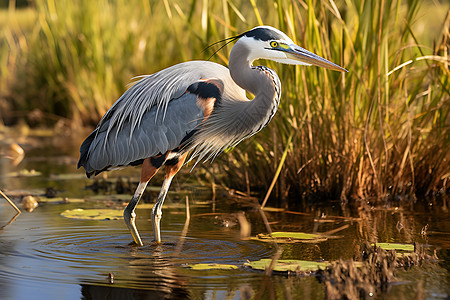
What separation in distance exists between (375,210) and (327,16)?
5.29 ft

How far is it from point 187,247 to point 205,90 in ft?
3.49

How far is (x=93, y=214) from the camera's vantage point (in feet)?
18.7

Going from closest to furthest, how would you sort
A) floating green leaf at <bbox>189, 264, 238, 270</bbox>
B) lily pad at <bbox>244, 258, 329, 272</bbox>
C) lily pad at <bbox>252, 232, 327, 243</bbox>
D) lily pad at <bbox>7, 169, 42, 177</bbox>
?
1. lily pad at <bbox>244, 258, 329, 272</bbox>
2. floating green leaf at <bbox>189, 264, 238, 270</bbox>
3. lily pad at <bbox>252, 232, 327, 243</bbox>
4. lily pad at <bbox>7, 169, 42, 177</bbox>

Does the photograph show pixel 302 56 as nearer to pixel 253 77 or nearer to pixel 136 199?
pixel 253 77

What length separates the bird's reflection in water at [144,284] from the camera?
362cm

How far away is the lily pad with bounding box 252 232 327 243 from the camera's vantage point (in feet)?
15.7

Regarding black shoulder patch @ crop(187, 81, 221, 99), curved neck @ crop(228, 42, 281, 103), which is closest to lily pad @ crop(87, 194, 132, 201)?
black shoulder patch @ crop(187, 81, 221, 99)

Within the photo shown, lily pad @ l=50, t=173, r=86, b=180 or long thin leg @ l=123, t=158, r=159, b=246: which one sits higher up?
lily pad @ l=50, t=173, r=86, b=180

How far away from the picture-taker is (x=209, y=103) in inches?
195

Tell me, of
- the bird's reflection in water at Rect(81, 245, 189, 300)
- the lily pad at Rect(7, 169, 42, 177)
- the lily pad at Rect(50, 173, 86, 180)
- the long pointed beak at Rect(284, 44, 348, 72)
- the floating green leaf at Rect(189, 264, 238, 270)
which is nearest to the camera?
the bird's reflection in water at Rect(81, 245, 189, 300)

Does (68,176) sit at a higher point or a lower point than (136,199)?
higher

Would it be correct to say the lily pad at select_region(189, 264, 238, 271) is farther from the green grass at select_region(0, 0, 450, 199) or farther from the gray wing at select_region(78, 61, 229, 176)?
the green grass at select_region(0, 0, 450, 199)

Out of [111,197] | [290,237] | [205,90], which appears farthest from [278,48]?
[111,197]

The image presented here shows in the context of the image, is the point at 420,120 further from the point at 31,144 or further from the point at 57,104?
the point at 57,104
